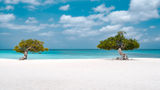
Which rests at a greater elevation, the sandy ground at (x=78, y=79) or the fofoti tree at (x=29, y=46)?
the fofoti tree at (x=29, y=46)

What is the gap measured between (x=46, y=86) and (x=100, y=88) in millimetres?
2479

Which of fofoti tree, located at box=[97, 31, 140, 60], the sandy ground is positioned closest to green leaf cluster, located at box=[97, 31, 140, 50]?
fofoti tree, located at box=[97, 31, 140, 60]

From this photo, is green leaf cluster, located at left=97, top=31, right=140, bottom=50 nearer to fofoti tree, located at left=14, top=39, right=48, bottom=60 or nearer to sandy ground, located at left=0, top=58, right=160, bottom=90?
fofoti tree, located at left=14, top=39, right=48, bottom=60

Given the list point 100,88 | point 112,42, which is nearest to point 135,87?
point 100,88

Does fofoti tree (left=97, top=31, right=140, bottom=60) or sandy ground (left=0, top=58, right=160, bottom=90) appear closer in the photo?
sandy ground (left=0, top=58, right=160, bottom=90)

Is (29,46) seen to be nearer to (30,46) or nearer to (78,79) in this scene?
(30,46)

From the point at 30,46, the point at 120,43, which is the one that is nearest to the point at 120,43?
the point at 120,43

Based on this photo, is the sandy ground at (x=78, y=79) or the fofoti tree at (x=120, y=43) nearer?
the sandy ground at (x=78, y=79)

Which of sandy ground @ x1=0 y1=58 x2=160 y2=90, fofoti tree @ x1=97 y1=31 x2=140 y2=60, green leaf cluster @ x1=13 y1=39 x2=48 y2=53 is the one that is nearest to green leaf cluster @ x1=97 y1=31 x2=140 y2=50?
fofoti tree @ x1=97 y1=31 x2=140 y2=60

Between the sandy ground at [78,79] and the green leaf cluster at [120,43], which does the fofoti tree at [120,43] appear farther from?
the sandy ground at [78,79]

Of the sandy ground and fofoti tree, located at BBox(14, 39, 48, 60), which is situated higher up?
fofoti tree, located at BBox(14, 39, 48, 60)

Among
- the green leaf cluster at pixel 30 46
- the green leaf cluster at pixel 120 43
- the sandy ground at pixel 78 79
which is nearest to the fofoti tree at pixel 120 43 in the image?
the green leaf cluster at pixel 120 43

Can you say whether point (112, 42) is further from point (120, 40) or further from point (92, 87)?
point (92, 87)

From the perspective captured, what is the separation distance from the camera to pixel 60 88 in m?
5.95
